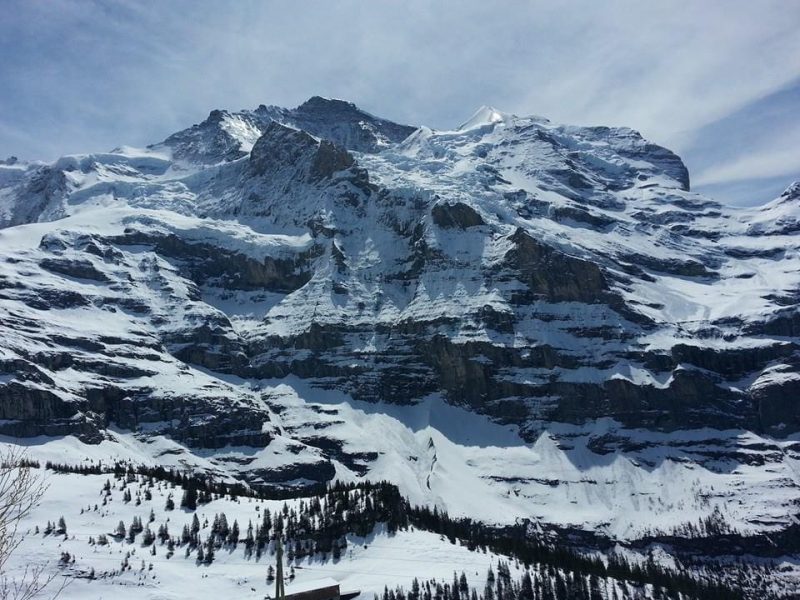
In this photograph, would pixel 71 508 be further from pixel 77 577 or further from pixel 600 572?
pixel 600 572

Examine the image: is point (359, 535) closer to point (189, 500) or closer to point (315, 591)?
point (315, 591)

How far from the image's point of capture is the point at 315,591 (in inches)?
4301

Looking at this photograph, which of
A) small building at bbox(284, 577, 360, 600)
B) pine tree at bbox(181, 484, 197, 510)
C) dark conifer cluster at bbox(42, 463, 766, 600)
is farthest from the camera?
pine tree at bbox(181, 484, 197, 510)

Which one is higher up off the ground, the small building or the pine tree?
the pine tree

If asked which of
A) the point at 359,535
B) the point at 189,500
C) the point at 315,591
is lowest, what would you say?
the point at 315,591

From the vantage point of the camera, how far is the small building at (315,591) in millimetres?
106688

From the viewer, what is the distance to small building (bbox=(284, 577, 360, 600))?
106688mm

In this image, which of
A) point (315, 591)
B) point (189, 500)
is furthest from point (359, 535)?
point (189, 500)

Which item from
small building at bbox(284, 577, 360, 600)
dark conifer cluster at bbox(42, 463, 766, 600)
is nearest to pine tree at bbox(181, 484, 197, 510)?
dark conifer cluster at bbox(42, 463, 766, 600)

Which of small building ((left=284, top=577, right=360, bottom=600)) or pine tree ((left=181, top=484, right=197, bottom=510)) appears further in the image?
pine tree ((left=181, top=484, right=197, bottom=510))

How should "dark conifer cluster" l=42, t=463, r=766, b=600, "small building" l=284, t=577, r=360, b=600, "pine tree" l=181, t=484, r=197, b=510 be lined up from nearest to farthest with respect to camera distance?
1. "small building" l=284, t=577, r=360, b=600
2. "dark conifer cluster" l=42, t=463, r=766, b=600
3. "pine tree" l=181, t=484, r=197, b=510

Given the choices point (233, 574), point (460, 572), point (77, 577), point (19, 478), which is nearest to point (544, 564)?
point (460, 572)

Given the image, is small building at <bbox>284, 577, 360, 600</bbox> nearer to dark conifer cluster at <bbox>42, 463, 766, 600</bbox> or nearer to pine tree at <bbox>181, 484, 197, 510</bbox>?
dark conifer cluster at <bbox>42, 463, 766, 600</bbox>

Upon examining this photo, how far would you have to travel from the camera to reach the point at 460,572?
438 feet
